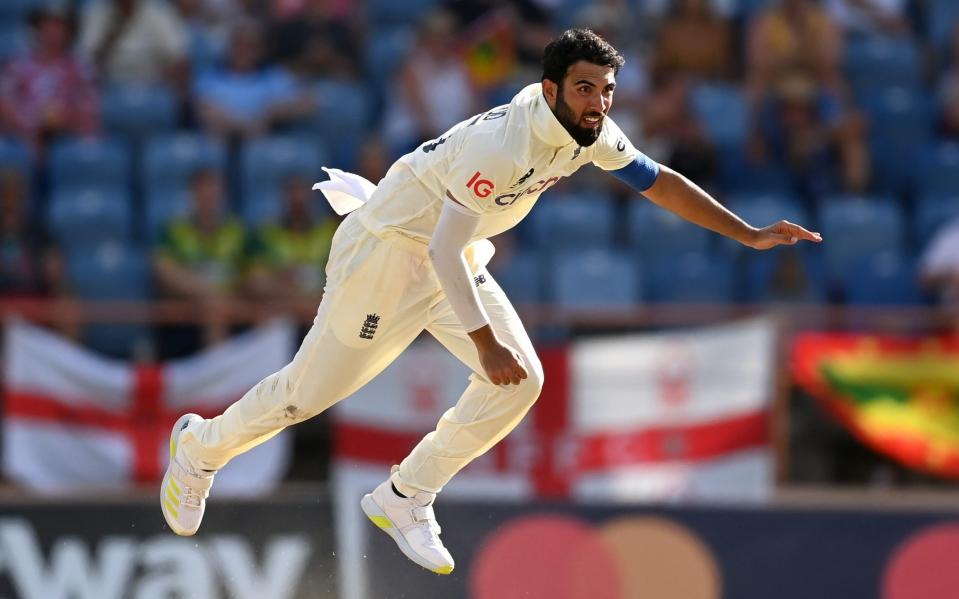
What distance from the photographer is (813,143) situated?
11781 millimetres

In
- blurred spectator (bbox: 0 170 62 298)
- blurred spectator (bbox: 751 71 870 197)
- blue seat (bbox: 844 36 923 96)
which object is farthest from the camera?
blue seat (bbox: 844 36 923 96)

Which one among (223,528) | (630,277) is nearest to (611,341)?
(630,277)

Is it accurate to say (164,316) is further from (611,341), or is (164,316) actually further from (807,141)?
(807,141)

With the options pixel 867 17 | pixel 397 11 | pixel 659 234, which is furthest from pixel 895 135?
pixel 397 11

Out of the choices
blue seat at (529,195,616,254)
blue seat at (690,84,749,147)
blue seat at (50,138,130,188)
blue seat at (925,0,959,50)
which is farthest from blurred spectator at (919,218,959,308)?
blue seat at (50,138,130,188)

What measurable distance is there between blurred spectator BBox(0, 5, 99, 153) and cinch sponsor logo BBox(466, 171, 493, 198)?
6847 millimetres

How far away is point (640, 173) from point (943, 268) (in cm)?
507

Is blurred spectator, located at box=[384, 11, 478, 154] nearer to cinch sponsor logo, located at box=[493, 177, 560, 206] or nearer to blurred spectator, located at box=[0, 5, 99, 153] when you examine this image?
blurred spectator, located at box=[0, 5, 99, 153]

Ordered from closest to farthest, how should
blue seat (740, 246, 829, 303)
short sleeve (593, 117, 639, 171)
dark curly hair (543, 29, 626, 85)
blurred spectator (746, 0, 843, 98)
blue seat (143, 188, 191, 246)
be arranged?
dark curly hair (543, 29, 626, 85) < short sleeve (593, 117, 639, 171) < blue seat (740, 246, 829, 303) < blue seat (143, 188, 191, 246) < blurred spectator (746, 0, 843, 98)

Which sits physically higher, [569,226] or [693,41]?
[693,41]

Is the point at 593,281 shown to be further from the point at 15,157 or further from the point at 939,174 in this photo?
the point at 15,157

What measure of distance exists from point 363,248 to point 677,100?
603 cm

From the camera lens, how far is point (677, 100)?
11805 millimetres

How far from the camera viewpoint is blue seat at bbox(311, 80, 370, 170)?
39.5ft
